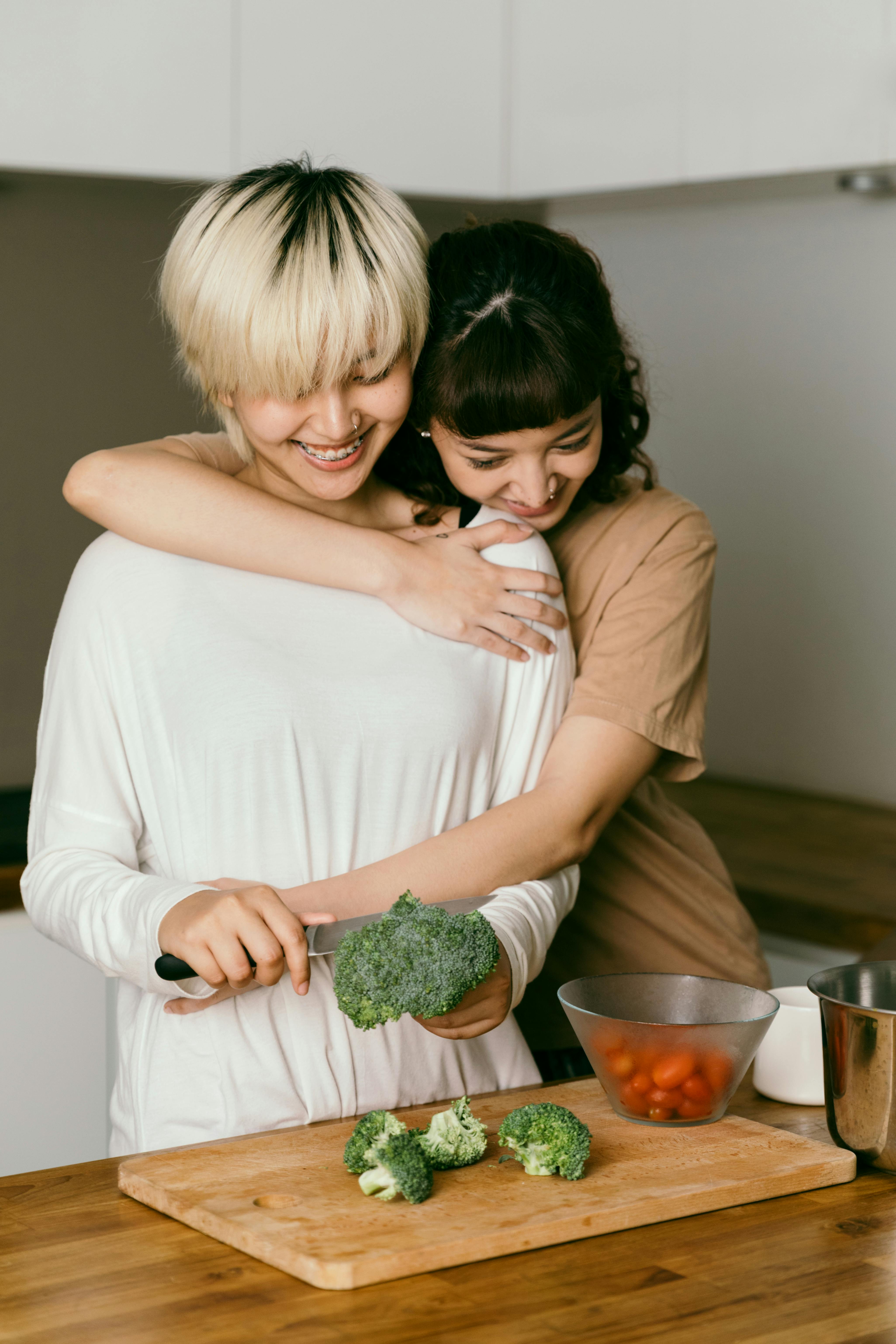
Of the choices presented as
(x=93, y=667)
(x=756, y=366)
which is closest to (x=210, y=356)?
(x=93, y=667)

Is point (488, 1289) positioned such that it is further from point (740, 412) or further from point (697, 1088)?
point (740, 412)

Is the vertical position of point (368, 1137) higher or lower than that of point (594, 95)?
lower

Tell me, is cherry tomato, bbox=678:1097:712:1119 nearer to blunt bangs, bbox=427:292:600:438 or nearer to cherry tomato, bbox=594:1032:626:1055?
cherry tomato, bbox=594:1032:626:1055

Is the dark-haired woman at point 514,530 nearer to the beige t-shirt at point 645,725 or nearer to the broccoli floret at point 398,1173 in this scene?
the beige t-shirt at point 645,725

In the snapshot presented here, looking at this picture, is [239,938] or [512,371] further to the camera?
[512,371]

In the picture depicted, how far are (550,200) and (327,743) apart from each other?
1.85 metres

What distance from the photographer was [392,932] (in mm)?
1036

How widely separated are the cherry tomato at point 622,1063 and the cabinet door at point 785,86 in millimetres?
1536

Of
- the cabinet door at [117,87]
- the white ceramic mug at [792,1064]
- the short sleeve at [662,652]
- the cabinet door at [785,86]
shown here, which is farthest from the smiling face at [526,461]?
the cabinet door at [117,87]

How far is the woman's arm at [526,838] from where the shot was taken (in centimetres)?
120

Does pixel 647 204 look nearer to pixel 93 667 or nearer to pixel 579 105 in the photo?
pixel 579 105

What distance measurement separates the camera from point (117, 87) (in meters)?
2.22

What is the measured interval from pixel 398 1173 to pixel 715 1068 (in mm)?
275

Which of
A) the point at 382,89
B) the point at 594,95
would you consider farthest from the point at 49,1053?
the point at 594,95
